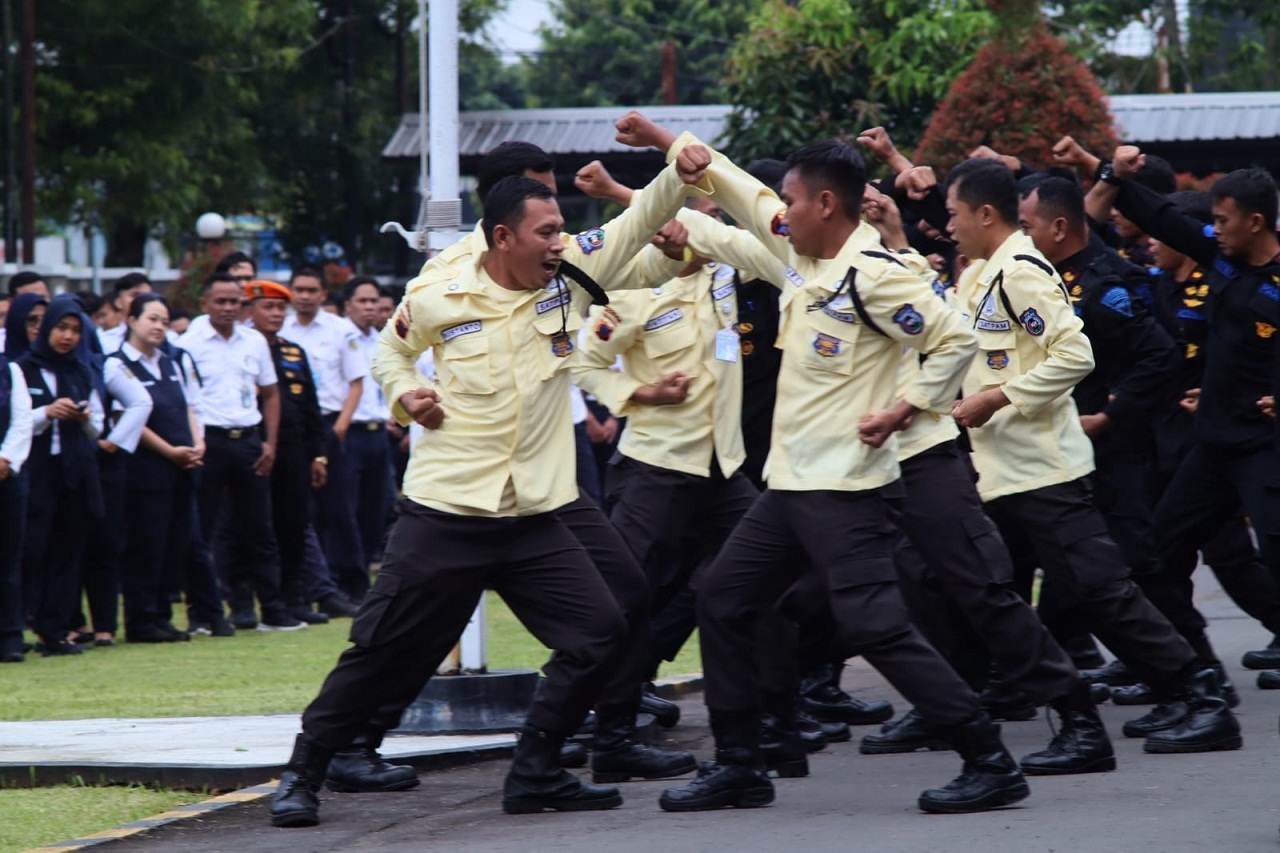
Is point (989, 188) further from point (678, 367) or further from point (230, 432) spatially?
point (230, 432)

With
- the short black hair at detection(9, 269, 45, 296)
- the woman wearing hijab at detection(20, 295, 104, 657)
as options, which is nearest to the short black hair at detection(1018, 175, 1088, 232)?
the woman wearing hijab at detection(20, 295, 104, 657)

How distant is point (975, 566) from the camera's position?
6.61 metres

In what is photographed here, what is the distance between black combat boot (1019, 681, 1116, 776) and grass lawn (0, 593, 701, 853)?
2968 millimetres

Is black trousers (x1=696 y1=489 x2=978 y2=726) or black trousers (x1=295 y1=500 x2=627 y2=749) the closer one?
black trousers (x1=696 y1=489 x2=978 y2=726)

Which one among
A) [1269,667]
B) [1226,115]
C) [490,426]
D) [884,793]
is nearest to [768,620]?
[884,793]

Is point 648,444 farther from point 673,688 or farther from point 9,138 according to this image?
point 9,138

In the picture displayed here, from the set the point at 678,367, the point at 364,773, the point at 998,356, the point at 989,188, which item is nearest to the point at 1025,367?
the point at 998,356

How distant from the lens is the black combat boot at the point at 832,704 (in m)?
8.23

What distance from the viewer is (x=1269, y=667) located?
948 centimetres

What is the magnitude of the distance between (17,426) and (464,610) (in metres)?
5.44

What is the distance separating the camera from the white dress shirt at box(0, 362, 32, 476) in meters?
10.9

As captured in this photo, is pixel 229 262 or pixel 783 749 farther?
A: pixel 229 262

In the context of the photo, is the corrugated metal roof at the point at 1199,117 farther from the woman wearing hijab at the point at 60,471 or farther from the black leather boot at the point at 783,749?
the black leather boot at the point at 783,749

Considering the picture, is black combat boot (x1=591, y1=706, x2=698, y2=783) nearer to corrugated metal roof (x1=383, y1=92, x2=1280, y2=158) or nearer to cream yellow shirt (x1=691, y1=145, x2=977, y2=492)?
cream yellow shirt (x1=691, y1=145, x2=977, y2=492)
